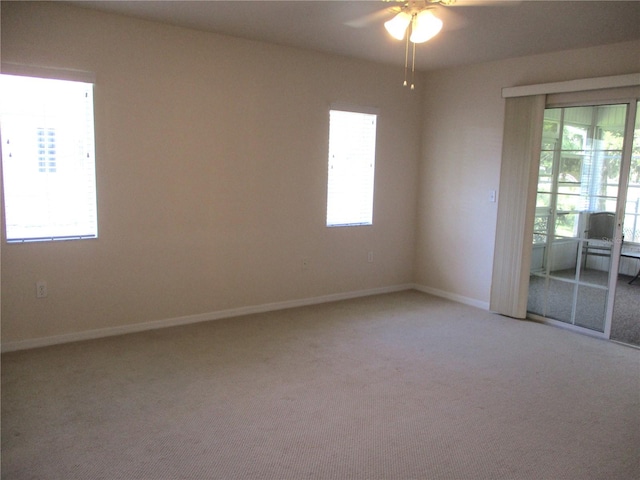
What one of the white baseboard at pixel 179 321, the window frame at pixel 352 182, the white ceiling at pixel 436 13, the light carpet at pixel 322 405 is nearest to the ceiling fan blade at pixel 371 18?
the white ceiling at pixel 436 13

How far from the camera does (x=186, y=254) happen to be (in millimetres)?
4160

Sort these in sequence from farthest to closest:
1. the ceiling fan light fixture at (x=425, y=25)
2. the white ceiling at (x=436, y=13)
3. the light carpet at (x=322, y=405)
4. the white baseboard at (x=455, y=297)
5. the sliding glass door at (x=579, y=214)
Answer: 1. the white baseboard at (x=455, y=297)
2. the sliding glass door at (x=579, y=214)
3. the white ceiling at (x=436, y=13)
4. the ceiling fan light fixture at (x=425, y=25)
5. the light carpet at (x=322, y=405)

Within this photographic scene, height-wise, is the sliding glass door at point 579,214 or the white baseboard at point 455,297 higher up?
the sliding glass door at point 579,214

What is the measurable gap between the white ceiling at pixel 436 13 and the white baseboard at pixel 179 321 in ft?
8.17

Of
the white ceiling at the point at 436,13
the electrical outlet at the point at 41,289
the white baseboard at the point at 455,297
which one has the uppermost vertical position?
the white ceiling at the point at 436,13

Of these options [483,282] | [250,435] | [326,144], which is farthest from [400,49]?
[250,435]

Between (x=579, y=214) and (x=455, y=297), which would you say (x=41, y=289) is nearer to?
(x=455, y=297)

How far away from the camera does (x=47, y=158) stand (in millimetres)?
3520

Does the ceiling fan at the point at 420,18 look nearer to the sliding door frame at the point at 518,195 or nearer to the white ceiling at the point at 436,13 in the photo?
the white ceiling at the point at 436,13

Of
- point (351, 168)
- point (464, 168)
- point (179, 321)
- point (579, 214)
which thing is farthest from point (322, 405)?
point (464, 168)

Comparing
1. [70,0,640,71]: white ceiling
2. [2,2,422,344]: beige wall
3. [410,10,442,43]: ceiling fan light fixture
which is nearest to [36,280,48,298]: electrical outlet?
[2,2,422,344]: beige wall

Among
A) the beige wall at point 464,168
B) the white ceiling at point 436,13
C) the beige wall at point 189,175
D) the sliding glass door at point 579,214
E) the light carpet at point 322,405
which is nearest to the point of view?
the light carpet at point 322,405

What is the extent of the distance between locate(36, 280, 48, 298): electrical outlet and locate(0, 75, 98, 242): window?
0.34 metres

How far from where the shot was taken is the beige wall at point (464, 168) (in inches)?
185
